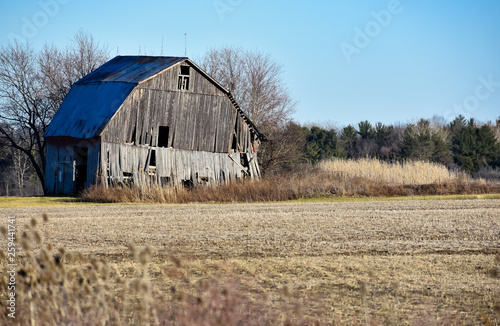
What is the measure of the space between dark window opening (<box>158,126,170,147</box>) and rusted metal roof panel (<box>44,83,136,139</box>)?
9.98 feet

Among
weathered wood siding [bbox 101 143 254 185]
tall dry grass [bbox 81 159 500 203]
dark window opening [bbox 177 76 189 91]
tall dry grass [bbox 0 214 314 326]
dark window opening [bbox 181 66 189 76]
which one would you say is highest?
dark window opening [bbox 181 66 189 76]

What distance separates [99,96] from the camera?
3569cm

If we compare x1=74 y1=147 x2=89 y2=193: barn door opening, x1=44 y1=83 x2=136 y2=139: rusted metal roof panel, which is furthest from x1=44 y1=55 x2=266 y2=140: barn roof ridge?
x1=74 y1=147 x2=89 y2=193: barn door opening

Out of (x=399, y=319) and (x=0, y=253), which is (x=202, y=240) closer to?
(x=399, y=319)

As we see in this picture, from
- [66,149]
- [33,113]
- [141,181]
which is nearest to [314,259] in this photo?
[141,181]

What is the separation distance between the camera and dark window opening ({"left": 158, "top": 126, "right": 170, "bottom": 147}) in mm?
35750

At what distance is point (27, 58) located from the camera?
1815 inches

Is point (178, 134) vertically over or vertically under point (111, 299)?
over

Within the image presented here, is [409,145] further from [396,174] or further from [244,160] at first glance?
[244,160]

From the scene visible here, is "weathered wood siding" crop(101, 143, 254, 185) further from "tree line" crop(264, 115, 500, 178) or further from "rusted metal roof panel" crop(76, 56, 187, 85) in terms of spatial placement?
"tree line" crop(264, 115, 500, 178)

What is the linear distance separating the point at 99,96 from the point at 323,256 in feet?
83.0

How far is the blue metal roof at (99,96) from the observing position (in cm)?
3391

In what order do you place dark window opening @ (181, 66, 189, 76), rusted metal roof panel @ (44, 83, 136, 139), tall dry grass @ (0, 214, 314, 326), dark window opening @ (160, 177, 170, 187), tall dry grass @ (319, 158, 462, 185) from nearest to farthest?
tall dry grass @ (0, 214, 314, 326), rusted metal roof panel @ (44, 83, 136, 139), dark window opening @ (160, 177, 170, 187), dark window opening @ (181, 66, 189, 76), tall dry grass @ (319, 158, 462, 185)

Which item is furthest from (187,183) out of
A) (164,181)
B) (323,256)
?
(323,256)
